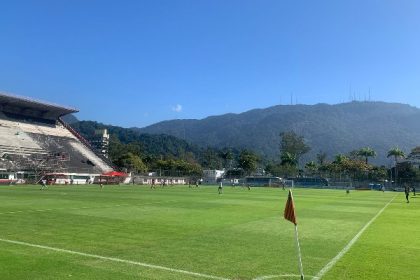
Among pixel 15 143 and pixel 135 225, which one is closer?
pixel 135 225

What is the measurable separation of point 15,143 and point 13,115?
16399 millimetres

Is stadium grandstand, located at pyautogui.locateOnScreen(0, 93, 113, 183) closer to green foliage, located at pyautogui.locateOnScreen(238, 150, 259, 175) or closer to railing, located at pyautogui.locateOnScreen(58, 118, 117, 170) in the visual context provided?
railing, located at pyautogui.locateOnScreen(58, 118, 117, 170)

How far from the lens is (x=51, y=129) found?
110 m

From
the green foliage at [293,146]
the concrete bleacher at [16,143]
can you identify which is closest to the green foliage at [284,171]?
the green foliage at [293,146]

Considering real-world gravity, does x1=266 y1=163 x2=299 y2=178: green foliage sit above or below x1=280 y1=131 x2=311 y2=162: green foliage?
below

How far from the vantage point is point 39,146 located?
93750mm

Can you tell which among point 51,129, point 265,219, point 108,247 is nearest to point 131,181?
point 51,129

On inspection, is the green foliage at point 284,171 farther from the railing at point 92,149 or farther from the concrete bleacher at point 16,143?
the concrete bleacher at point 16,143

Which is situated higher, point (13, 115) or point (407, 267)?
point (13, 115)

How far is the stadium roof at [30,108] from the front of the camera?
98750 millimetres

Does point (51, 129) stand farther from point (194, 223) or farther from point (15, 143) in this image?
point (194, 223)

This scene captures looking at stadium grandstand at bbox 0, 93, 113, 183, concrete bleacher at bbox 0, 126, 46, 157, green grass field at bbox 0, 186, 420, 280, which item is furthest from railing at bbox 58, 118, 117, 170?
green grass field at bbox 0, 186, 420, 280

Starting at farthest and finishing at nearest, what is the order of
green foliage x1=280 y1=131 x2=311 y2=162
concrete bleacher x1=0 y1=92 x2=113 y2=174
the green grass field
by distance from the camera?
green foliage x1=280 y1=131 x2=311 y2=162 → concrete bleacher x1=0 y1=92 x2=113 y2=174 → the green grass field

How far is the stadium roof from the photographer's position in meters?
98.8
